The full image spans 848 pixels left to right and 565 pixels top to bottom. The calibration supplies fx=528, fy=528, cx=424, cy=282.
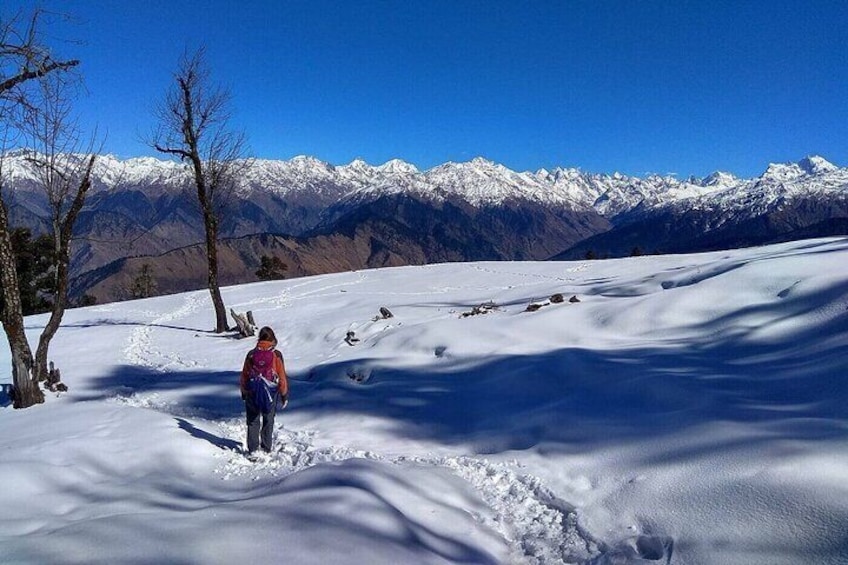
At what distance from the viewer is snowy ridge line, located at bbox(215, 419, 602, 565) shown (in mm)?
4852

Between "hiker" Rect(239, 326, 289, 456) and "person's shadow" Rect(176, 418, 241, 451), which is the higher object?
"hiker" Rect(239, 326, 289, 456)

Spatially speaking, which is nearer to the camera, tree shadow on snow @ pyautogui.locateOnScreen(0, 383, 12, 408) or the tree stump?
tree shadow on snow @ pyautogui.locateOnScreen(0, 383, 12, 408)

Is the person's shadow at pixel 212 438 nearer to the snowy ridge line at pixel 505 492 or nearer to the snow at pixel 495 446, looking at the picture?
the snow at pixel 495 446

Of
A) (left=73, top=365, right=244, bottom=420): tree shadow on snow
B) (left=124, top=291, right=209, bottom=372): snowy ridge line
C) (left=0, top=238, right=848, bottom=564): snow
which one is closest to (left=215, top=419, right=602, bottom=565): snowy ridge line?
(left=0, top=238, right=848, bottom=564): snow

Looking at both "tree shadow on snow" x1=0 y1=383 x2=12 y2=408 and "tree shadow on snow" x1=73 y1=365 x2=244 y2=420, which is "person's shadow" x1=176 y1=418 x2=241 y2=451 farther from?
"tree shadow on snow" x1=0 y1=383 x2=12 y2=408

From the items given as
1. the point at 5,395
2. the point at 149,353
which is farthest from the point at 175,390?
the point at 149,353

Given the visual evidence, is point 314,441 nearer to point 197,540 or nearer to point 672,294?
point 197,540

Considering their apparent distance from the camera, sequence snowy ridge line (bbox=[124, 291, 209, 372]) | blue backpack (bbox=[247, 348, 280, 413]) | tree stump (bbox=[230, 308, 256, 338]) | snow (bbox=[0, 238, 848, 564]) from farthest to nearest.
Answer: tree stump (bbox=[230, 308, 256, 338])
snowy ridge line (bbox=[124, 291, 209, 372])
blue backpack (bbox=[247, 348, 280, 413])
snow (bbox=[0, 238, 848, 564])

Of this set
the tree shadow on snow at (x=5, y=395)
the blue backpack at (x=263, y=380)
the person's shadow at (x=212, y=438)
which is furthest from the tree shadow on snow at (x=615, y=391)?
the tree shadow on snow at (x=5, y=395)

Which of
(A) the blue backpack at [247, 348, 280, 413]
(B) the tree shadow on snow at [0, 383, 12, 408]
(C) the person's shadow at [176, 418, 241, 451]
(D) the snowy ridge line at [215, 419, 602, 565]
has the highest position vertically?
(A) the blue backpack at [247, 348, 280, 413]

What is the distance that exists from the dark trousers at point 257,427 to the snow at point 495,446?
0.22 metres

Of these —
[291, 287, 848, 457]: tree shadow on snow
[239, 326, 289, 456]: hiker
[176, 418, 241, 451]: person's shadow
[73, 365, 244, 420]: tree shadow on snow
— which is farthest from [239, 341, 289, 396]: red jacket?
[73, 365, 244, 420]: tree shadow on snow

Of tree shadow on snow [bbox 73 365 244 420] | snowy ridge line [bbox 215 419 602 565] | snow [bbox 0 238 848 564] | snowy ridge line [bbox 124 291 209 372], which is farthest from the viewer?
snowy ridge line [bbox 124 291 209 372]

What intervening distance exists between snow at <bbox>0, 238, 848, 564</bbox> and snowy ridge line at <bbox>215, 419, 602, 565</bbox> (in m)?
0.03
